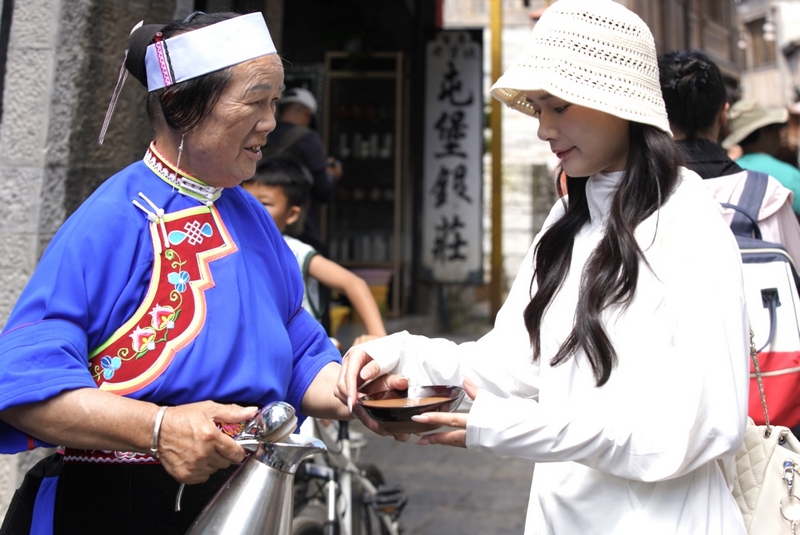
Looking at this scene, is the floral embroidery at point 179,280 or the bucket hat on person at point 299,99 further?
the bucket hat on person at point 299,99

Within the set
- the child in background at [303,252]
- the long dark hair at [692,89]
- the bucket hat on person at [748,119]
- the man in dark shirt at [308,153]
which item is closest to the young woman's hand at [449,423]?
the long dark hair at [692,89]

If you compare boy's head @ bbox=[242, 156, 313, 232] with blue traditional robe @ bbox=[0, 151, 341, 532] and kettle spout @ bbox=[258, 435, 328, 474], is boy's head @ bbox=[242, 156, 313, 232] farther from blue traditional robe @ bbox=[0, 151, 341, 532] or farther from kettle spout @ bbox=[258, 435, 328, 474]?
kettle spout @ bbox=[258, 435, 328, 474]

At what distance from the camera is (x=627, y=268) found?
5.34 ft

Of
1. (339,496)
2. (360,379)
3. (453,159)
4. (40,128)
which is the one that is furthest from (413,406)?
(453,159)

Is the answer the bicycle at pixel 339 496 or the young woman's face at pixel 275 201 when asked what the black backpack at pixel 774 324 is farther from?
the young woman's face at pixel 275 201

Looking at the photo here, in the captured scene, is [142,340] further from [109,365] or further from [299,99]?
[299,99]

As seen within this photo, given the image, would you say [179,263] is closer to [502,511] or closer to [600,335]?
[600,335]

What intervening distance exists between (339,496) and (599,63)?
229cm

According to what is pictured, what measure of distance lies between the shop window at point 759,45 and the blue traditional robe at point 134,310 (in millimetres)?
28180

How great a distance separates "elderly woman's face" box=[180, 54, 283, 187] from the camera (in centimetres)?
177

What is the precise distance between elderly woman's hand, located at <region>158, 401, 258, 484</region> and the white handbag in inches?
43.4

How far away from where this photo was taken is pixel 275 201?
3.49 meters

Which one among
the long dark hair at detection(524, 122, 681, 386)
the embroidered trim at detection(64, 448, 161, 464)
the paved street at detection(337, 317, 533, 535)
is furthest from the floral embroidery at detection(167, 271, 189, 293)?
the paved street at detection(337, 317, 533, 535)

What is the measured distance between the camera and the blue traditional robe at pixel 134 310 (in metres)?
1.48
